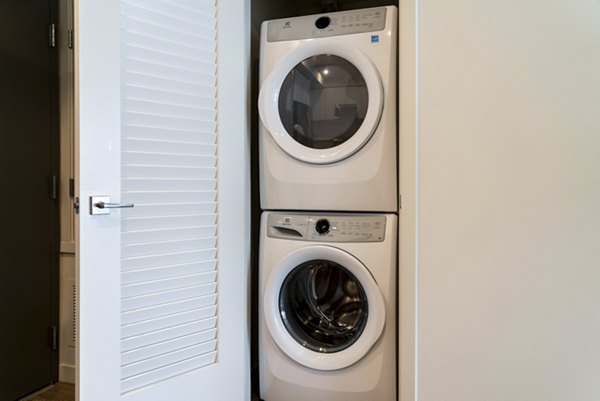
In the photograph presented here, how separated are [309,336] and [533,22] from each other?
4.43 ft

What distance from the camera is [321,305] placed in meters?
1.61

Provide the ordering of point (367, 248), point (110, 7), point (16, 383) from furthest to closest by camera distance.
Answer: point (16, 383) < point (367, 248) < point (110, 7)

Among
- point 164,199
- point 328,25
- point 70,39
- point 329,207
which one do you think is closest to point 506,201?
point 329,207

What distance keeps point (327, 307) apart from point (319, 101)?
2.97ft

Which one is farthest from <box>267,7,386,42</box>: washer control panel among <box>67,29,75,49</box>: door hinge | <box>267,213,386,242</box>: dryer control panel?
<box>67,29,75,49</box>: door hinge

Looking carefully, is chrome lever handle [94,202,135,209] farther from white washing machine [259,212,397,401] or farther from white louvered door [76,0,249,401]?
white washing machine [259,212,397,401]

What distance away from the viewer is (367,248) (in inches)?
55.4

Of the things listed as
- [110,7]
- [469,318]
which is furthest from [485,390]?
[110,7]

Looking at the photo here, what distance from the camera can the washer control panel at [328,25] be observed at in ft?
4.80

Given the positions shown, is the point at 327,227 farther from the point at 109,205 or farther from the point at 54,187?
the point at 54,187

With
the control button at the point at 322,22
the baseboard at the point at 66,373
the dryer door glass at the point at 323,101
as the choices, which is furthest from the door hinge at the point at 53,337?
the control button at the point at 322,22

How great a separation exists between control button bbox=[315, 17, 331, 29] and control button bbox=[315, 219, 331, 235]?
81 centimetres

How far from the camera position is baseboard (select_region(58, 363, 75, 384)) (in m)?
1.84

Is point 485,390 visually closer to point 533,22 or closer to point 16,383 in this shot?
point 533,22
